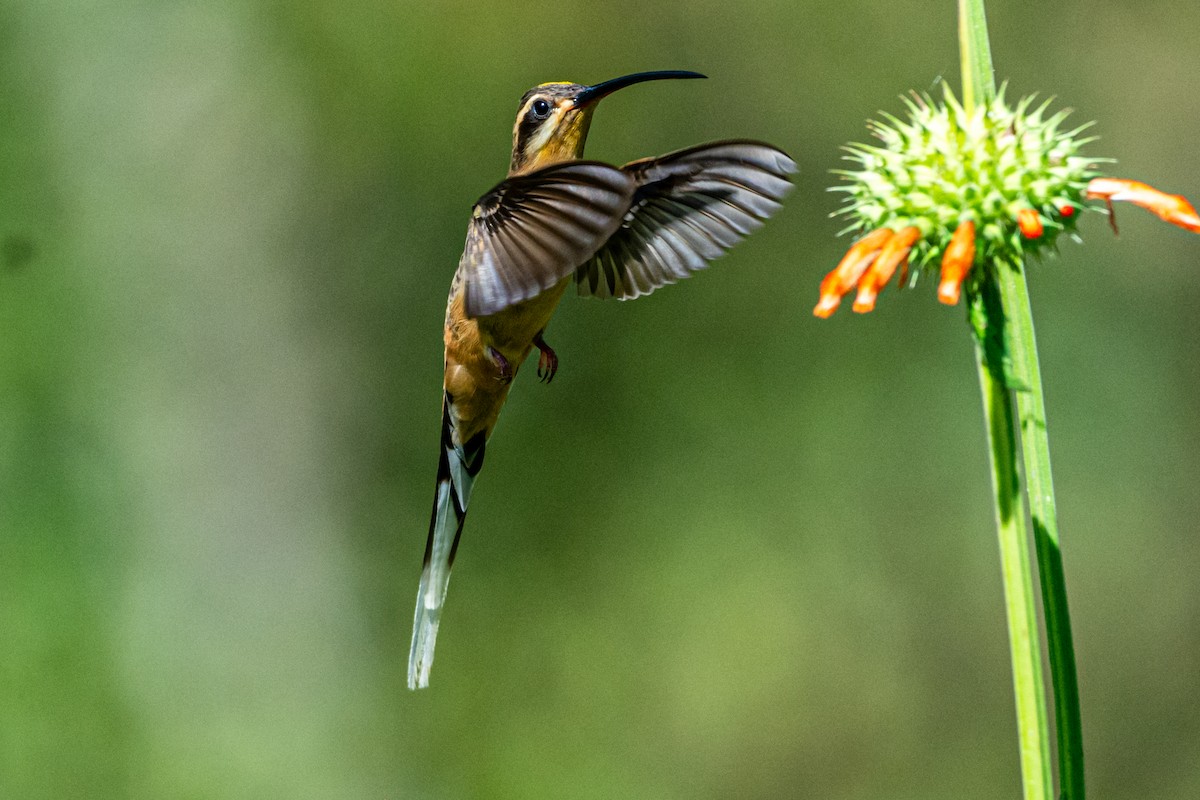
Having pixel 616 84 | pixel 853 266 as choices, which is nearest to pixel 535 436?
pixel 616 84

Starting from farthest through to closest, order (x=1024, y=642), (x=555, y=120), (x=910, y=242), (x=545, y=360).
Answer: (x=545, y=360) < (x=555, y=120) < (x=910, y=242) < (x=1024, y=642)

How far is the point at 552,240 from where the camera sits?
214 cm

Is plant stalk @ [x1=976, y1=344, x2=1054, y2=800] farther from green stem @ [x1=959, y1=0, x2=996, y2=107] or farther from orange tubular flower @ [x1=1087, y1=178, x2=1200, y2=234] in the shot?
orange tubular flower @ [x1=1087, y1=178, x2=1200, y2=234]

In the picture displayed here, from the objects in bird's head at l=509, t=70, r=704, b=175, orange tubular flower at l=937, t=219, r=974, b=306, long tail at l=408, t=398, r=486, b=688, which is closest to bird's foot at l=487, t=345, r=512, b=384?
long tail at l=408, t=398, r=486, b=688

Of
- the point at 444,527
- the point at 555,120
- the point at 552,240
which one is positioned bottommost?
the point at 444,527

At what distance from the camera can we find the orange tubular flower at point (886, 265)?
1.68m

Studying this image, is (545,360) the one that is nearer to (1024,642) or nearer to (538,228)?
(538,228)

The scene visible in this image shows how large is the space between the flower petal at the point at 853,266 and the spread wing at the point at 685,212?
1.20 ft

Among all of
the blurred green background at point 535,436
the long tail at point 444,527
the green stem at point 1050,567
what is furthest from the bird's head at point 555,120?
the blurred green background at point 535,436

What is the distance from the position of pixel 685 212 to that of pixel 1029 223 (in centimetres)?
106

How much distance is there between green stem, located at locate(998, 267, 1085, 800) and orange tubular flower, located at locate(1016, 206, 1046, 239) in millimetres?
199

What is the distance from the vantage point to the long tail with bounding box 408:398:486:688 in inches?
105

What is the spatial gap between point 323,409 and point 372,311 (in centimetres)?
61

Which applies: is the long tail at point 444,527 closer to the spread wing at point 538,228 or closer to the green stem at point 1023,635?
the spread wing at point 538,228
